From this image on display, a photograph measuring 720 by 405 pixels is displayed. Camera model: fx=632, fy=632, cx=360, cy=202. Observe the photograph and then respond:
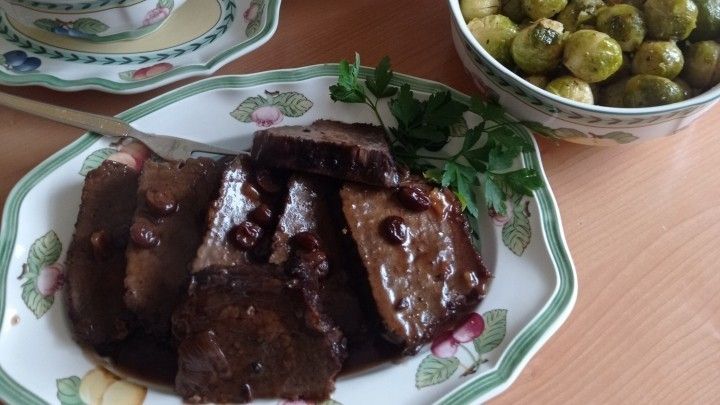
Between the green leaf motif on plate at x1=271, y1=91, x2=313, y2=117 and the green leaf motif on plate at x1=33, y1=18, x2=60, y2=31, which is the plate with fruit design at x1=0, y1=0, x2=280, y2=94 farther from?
the green leaf motif on plate at x1=271, y1=91, x2=313, y2=117

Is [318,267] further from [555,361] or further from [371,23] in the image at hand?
[371,23]

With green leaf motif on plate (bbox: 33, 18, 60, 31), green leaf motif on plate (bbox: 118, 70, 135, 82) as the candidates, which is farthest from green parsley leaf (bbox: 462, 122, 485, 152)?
green leaf motif on plate (bbox: 33, 18, 60, 31)

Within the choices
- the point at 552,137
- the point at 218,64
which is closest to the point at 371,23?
→ the point at 218,64

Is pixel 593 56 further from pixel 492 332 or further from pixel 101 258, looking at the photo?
pixel 101 258

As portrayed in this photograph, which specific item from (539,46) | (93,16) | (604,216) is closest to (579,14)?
(539,46)

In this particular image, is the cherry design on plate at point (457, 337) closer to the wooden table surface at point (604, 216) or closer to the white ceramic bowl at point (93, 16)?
the wooden table surface at point (604, 216)
